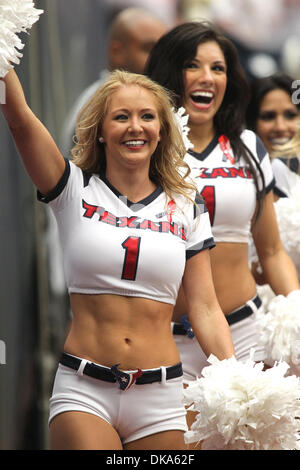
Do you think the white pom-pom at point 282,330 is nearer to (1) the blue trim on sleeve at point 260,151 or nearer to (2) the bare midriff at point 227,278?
(2) the bare midriff at point 227,278

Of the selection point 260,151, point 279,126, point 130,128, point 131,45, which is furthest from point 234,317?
point 131,45

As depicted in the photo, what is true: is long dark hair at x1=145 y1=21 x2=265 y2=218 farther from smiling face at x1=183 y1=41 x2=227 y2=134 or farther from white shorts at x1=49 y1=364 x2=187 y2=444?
white shorts at x1=49 y1=364 x2=187 y2=444

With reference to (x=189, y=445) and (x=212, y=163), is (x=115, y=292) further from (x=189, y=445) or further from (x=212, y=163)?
(x=212, y=163)

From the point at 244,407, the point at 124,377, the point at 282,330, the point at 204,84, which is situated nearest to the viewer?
the point at 244,407

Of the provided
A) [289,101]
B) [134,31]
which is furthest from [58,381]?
[134,31]

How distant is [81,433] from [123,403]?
0.21 meters

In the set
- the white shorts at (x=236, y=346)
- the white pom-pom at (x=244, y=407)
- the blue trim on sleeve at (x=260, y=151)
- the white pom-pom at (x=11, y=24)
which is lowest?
the white shorts at (x=236, y=346)

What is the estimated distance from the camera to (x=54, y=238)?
631 cm

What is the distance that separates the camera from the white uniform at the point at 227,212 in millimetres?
4000

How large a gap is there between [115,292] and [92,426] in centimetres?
45

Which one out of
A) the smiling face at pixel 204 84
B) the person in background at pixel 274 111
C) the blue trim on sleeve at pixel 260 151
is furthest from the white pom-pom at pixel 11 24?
the person in background at pixel 274 111

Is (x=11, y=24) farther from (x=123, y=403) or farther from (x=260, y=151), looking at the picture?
(x=260, y=151)

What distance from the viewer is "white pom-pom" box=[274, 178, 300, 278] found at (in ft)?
15.5

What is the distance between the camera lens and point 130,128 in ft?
11.4
